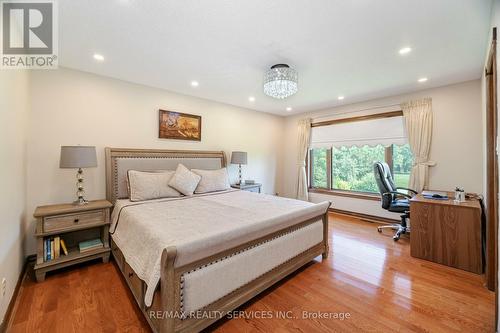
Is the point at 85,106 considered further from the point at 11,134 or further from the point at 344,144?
the point at 344,144

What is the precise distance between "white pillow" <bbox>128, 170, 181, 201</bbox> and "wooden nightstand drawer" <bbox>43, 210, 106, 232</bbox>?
41 cm

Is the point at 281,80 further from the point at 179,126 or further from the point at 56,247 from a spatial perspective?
the point at 56,247

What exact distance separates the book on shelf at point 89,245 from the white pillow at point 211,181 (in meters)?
1.41

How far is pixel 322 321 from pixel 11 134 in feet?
9.97

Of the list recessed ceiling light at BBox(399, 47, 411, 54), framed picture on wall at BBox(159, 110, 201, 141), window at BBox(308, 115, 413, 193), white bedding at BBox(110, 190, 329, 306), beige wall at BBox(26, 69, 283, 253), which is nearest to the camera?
white bedding at BBox(110, 190, 329, 306)

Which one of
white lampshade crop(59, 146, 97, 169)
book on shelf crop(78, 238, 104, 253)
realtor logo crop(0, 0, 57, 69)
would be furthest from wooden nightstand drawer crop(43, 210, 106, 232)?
realtor logo crop(0, 0, 57, 69)

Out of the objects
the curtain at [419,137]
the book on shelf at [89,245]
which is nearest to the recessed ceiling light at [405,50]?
the curtain at [419,137]

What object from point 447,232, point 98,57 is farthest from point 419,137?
point 98,57

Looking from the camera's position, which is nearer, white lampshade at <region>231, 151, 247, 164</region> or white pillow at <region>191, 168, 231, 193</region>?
white pillow at <region>191, 168, 231, 193</region>

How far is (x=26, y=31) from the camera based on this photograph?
1969 millimetres

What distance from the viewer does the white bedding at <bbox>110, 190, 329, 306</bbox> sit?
148 cm

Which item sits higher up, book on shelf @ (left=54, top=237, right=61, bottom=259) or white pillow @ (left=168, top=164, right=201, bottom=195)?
white pillow @ (left=168, top=164, right=201, bottom=195)

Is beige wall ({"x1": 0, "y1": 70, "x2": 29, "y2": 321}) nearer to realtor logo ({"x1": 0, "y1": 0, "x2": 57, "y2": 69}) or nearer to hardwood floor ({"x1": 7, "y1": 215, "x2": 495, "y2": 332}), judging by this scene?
realtor logo ({"x1": 0, "y1": 0, "x2": 57, "y2": 69})

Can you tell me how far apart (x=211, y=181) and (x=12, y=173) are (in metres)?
2.30
